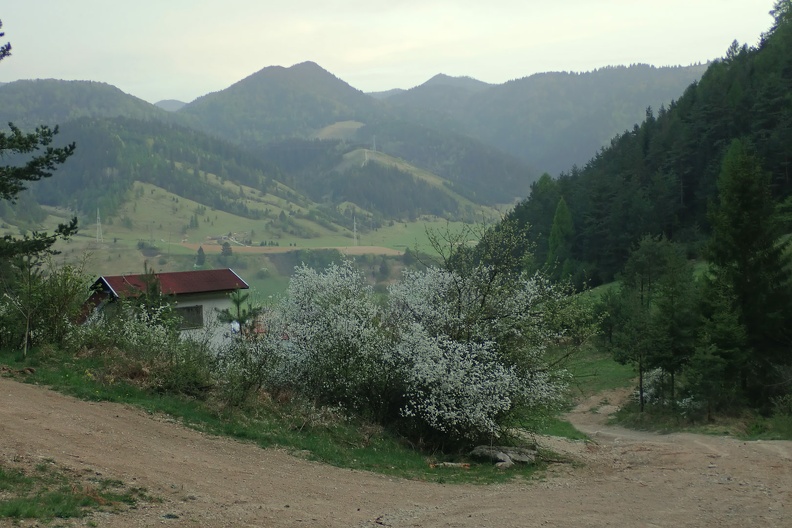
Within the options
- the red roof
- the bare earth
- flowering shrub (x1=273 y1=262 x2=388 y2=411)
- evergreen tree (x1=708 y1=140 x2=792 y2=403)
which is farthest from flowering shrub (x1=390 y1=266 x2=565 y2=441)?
the red roof

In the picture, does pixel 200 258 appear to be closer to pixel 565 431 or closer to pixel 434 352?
pixel 565 431

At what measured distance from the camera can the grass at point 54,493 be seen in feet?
31.4

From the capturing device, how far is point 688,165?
8681 cm

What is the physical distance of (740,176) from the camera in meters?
32.2

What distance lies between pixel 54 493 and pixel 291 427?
26.2 feet

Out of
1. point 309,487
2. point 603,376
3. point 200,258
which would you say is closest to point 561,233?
point 603,376

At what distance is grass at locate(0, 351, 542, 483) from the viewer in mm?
16672

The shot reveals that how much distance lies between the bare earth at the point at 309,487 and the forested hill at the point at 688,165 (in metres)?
61.1

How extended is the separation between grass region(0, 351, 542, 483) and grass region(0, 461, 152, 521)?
522cm

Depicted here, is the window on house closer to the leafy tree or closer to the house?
the house

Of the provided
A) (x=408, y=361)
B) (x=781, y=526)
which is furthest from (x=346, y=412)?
(x=781, y=526)

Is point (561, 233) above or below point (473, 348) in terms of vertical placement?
above

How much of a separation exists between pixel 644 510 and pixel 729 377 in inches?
754

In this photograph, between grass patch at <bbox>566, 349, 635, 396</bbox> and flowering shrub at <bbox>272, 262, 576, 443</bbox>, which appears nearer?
flowering shrub at <bbox>272, 262, 576, 443</bbox>
